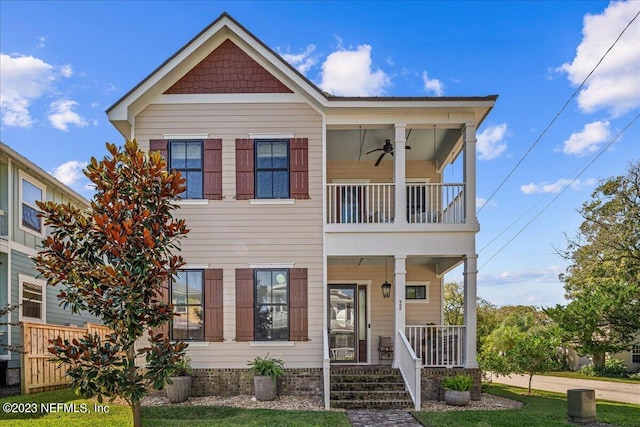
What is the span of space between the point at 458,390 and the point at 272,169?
252 inches

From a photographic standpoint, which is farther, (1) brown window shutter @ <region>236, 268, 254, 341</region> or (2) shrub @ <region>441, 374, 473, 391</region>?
(1) brown window shutter @ <region>236, 268, 254, 341</region>

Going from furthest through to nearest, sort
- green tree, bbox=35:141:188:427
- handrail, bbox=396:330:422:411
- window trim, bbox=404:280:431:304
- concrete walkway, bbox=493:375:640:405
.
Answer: window trim, bbox=404:280:431:304 → concrete walkway, bbox=493:375:640:405 → handrail, bbox=396:330:422:411 → green tree, bbox=35:141:188:427

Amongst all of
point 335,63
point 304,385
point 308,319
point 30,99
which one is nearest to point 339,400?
point 304,385

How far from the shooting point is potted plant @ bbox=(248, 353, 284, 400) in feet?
35.0

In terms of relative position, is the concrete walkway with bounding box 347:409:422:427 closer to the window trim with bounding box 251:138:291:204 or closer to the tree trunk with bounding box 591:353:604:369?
the window trim with bounding box 251:138:291:204

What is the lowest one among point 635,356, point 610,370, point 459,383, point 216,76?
point 610,370

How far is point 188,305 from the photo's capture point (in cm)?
1152

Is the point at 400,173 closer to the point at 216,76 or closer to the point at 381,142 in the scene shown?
the point at 381,142

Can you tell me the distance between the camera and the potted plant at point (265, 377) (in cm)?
1066

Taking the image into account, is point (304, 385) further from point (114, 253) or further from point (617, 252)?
point (617, 252)

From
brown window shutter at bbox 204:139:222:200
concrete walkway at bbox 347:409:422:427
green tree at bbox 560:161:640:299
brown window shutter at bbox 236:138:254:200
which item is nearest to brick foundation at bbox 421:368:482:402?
concrete walkway at bbox 347:409:422:427

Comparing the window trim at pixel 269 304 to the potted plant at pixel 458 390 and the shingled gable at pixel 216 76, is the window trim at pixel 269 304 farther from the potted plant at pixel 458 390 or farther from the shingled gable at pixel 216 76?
the shingled gable at pixel 216 76

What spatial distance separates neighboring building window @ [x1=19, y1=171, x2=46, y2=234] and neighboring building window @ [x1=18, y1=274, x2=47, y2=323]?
155cm

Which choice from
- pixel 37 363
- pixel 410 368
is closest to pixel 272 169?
pixel 410 368
